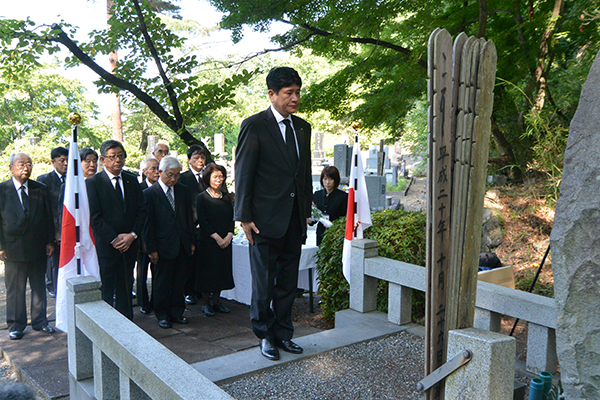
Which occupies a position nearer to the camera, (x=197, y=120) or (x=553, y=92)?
(x=197, y=120)

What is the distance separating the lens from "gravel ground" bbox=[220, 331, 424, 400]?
10.8 feet

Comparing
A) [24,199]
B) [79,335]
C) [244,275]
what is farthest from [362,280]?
[24,199]

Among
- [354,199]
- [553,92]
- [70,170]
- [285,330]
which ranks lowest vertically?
[285,330]

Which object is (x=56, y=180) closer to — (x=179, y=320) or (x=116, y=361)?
(x=179, y=320)

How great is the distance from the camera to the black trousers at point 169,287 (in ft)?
18.0

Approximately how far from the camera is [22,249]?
5297 millimetres

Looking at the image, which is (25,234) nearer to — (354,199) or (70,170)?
(70,170)

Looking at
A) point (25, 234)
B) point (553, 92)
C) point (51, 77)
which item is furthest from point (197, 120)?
point (51, 77)

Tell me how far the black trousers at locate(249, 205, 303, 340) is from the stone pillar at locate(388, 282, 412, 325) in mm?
1195

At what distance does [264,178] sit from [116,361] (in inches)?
62.0

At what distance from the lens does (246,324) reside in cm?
Result: 568

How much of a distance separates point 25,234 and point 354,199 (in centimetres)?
354

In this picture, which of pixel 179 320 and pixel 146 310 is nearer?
pixel 179 320

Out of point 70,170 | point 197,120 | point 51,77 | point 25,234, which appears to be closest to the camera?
point 70,170
